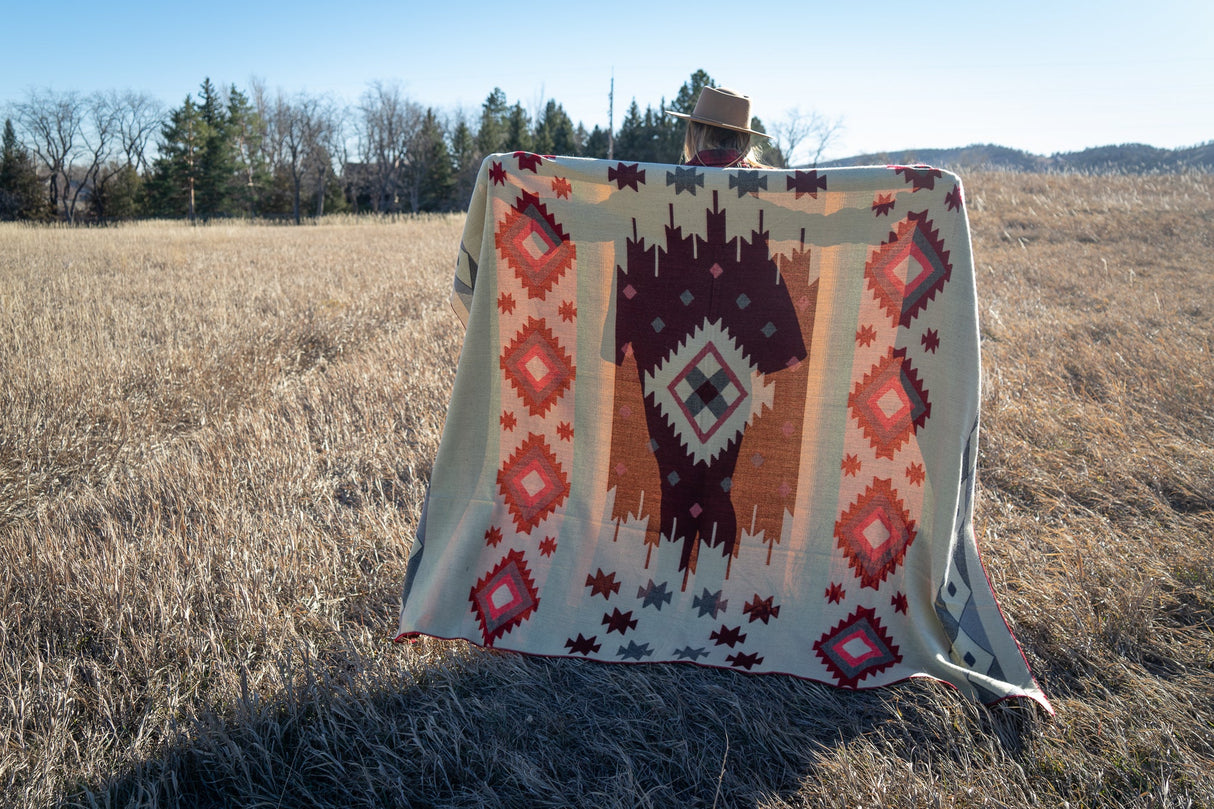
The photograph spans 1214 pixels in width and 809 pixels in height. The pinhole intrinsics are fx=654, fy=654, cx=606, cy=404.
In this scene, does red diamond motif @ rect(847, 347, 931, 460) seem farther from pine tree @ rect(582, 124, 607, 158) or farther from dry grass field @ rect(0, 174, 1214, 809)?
pine tree @ rect(582, 124, 607, 158)

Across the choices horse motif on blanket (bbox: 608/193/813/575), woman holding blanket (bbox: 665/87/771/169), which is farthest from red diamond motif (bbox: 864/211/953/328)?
woman holding blanket (bbox: 665/87/771/169)

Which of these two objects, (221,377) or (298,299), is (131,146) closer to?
(298,299)

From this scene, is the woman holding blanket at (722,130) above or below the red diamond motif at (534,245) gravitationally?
above

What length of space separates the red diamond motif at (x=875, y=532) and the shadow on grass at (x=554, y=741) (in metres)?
0.37

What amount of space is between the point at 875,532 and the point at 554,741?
1.20 meters

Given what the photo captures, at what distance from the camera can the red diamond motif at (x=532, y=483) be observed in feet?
7.52

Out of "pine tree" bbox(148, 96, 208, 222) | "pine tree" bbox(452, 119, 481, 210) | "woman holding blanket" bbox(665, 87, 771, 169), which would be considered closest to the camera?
"woman holding blanket" bbox(665, 87, 771, 169)

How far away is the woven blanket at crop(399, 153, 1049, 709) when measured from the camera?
2.07m

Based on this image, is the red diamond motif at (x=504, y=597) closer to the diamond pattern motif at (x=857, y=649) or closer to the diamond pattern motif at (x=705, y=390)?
the diamond pattern motif at (x=705, y=390)

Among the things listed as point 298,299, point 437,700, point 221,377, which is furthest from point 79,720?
point 298,299

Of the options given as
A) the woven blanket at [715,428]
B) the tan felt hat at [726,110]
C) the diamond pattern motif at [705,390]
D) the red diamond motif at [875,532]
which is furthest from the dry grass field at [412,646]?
the tan felt hat at [726,110]

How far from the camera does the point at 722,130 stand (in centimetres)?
283

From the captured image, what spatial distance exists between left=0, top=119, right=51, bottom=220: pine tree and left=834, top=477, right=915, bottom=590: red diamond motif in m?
44.3

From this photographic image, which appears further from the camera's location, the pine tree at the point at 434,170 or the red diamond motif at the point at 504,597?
the pine tree at the point at 434,170
